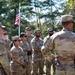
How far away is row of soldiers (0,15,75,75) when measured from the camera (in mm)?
5422

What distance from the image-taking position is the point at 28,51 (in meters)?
10.3

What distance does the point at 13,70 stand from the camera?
339 inches

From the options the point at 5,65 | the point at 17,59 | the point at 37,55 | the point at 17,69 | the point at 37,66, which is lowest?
the point at 37,66

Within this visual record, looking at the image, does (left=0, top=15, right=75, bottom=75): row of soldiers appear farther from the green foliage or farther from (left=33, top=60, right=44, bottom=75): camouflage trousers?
the green foliage

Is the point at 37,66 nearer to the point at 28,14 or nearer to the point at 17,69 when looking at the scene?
the point at 17,69

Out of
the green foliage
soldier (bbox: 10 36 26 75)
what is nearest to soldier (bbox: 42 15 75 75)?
soldier (bbox: 10 36 26 75)

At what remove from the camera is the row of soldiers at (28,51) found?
542cm

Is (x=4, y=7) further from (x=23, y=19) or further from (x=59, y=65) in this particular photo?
(x=59, y=65)

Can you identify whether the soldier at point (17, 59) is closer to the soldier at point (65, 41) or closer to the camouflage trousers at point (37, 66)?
the camouflage trousers at point (37, 66)

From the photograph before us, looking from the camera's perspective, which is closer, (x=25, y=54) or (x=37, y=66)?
(x=25, y=54)

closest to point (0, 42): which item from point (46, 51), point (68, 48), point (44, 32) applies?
point (46, 51)

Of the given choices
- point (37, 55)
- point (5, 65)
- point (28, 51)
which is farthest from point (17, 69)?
point (5, 65)

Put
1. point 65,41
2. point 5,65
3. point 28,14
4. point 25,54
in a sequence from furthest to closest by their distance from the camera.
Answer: point 28,14, point 25,54, point 5,65, point 65,41

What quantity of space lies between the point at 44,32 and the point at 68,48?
34391mm
